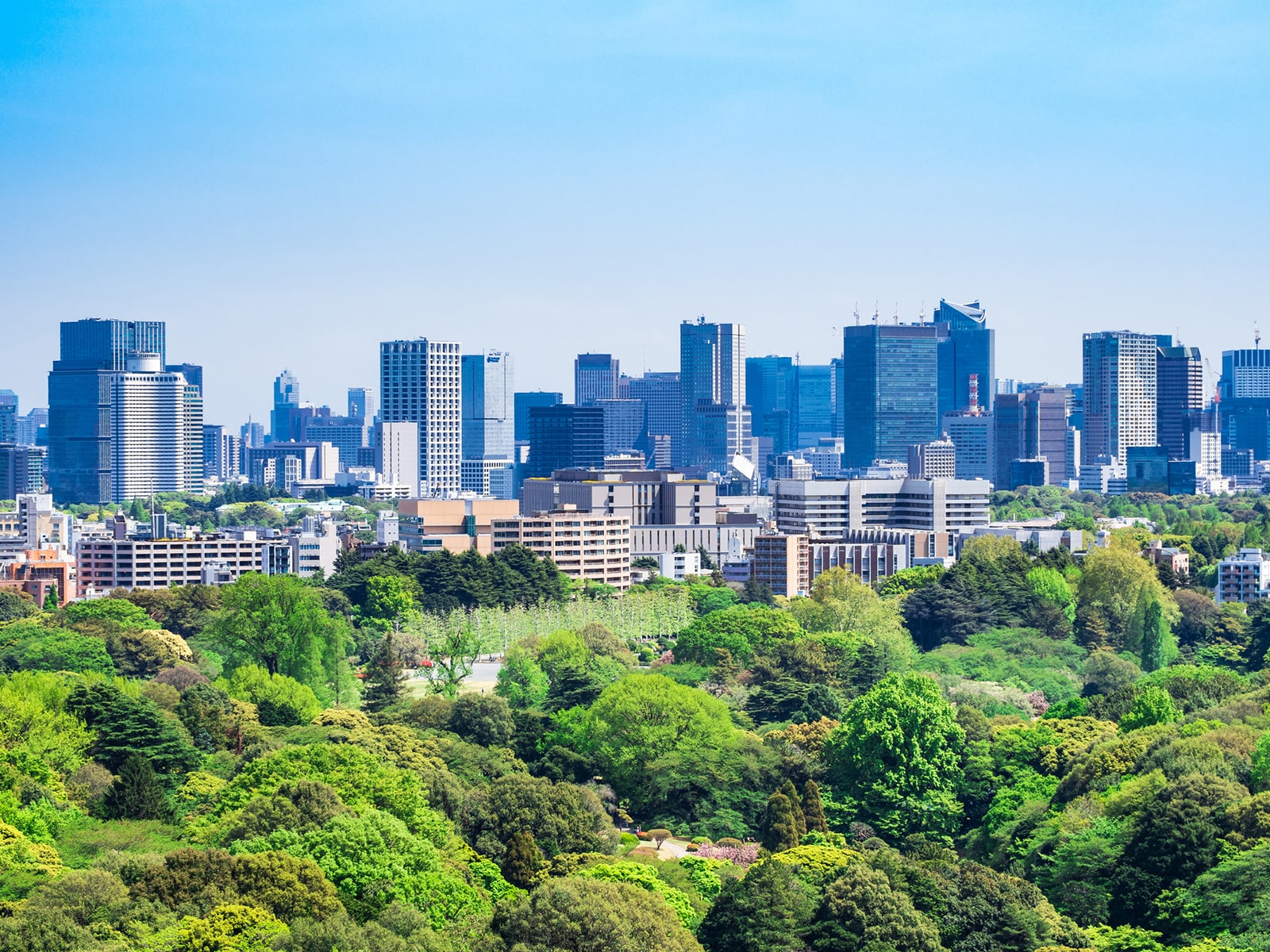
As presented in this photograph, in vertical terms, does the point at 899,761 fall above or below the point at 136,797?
below

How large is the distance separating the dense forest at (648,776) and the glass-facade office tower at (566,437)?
118m

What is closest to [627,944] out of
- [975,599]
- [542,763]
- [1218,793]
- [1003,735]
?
[1218,793]

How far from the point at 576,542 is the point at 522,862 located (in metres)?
63.1

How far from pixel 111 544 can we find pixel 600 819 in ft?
215

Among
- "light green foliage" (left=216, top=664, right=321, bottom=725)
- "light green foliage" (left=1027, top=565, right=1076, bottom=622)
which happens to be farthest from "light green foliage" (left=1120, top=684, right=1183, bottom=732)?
"light green foliage" (left=1027, top=565, right=1076, bottom=622)

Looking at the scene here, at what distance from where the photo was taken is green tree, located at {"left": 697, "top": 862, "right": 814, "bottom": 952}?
30.7 metres

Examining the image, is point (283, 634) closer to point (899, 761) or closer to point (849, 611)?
point (849, 611)

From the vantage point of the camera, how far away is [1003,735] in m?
46.0

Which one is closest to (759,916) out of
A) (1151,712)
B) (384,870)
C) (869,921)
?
(869,921)

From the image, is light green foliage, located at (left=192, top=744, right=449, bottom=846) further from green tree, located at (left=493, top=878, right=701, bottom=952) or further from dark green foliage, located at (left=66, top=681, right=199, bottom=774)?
green tree, located at (left=493, top=878, right=701, bottom=952)

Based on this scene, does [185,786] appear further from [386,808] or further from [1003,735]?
[1003,735]

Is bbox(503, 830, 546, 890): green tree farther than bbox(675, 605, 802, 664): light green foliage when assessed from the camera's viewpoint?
No

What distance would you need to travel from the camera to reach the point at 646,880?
32688 mm

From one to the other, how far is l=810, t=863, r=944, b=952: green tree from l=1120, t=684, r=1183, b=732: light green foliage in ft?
55.1
